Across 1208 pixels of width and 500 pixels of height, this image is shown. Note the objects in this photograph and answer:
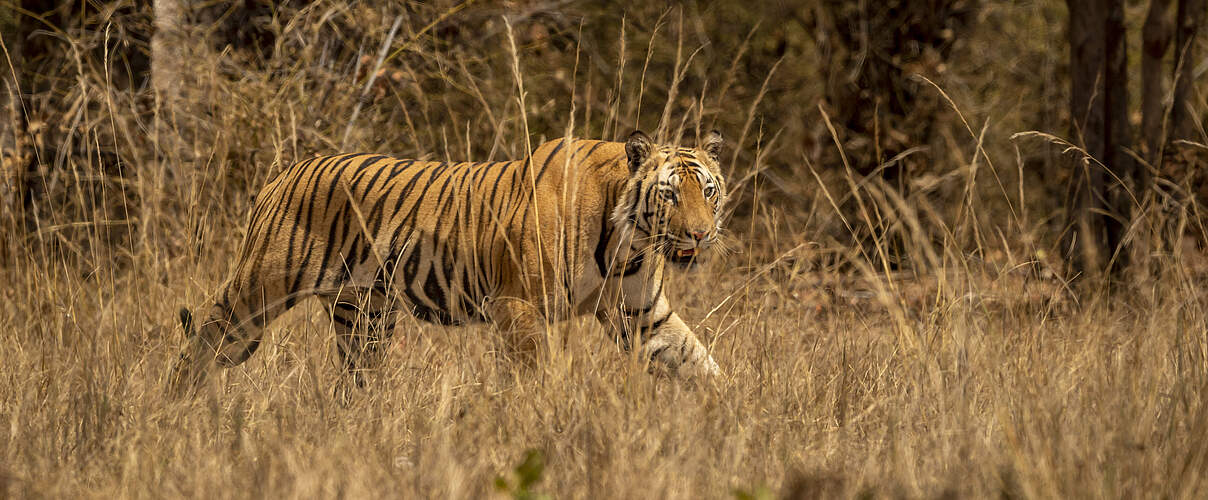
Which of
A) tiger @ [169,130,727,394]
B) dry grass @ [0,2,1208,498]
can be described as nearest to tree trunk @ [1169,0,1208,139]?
dry grass @ [0,2,1208,498]

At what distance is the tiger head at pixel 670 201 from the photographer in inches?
143

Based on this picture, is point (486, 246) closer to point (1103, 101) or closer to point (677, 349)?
point (677, 349)

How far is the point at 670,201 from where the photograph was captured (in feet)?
12.0

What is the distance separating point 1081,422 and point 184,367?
2.67 meters

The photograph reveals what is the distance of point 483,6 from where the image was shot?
23.8 ft

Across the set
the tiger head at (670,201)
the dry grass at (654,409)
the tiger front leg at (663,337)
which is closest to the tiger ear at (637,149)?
the tiger head at (670,201)

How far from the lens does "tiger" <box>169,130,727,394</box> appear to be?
12.0ft

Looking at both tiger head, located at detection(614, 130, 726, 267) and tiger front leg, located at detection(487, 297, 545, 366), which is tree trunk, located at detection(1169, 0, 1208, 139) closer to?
tiger head, located at detection(614, 130, 726, 267)

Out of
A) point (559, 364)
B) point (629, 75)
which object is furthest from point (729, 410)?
point (629, 75)

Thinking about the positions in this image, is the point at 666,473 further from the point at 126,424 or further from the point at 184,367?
the point at 184,367

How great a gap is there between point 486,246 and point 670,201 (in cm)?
65

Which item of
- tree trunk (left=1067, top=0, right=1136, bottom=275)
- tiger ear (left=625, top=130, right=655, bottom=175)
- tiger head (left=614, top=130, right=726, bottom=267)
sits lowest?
tree trunk (left=1067, top=0, right=1136, bottom=275)

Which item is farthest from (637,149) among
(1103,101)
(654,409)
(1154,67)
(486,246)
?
(1154,67)

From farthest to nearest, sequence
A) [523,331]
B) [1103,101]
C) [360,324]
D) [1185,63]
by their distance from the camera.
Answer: [1103,101] < [1185,63] < [360,324] < [523,331]
